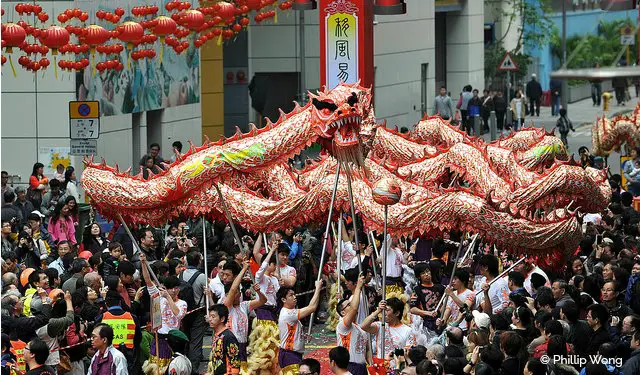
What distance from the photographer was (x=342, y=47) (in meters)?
30.2

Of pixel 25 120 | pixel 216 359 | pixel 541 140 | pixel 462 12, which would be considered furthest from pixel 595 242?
pixel 462 12

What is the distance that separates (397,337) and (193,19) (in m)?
11.8

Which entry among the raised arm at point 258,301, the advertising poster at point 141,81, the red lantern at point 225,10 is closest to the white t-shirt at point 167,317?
the raised arm at point 258,301

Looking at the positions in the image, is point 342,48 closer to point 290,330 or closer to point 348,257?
point 348,257

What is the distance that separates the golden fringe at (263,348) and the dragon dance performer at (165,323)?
0.86 meters

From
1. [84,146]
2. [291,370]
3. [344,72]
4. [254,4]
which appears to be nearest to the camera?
[291,370]

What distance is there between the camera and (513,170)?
874 inches

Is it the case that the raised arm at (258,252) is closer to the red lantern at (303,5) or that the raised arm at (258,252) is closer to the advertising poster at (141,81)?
the advertising poster at (141,81)

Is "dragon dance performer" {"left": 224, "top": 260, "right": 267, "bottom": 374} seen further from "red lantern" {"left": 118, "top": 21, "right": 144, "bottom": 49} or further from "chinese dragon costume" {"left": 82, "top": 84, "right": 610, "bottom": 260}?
"red lantern" {"left": 118, "top": 21, "right": 144, "bottom": 49}

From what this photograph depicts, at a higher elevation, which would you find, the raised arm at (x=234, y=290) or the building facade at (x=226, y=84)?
the building facade at (x=226, y=84)

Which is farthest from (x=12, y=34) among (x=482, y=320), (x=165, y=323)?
(x=482, y=320)

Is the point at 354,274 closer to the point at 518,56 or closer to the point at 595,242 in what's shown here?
the point at 595,242

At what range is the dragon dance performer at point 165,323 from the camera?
17.0 m

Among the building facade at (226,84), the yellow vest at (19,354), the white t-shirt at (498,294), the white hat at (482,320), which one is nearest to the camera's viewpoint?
the yellow vest at (19,354)
